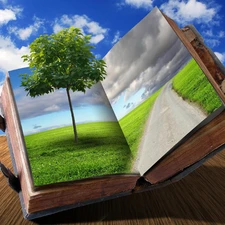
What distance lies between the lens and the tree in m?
0.65

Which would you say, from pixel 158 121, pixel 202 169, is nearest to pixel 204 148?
pixel 158 121

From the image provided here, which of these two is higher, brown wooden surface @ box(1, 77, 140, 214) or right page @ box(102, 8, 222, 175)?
right page @ box(102, 8, 222, 175)

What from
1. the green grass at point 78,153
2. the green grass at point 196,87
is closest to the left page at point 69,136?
the green grass at point 78,153

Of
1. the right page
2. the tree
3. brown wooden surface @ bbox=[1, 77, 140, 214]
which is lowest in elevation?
brown wooden surface @ bbox=[1, 77, 140, 214]

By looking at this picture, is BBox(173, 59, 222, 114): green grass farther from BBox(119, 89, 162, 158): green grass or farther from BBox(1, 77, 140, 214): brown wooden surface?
BBox(1, 77, 140, 214): brown wooden surface

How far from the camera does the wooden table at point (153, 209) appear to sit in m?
0.56

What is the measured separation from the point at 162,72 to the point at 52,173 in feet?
0.92

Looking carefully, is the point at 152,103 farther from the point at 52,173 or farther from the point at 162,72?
the point at 52,173

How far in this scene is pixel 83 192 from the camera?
0.53m

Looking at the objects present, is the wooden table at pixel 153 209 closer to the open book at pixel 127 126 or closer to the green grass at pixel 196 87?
the open book at pixel 127 126

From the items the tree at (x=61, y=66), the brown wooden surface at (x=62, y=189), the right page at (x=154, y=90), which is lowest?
the brown wooden surface at (x=62, y=189)

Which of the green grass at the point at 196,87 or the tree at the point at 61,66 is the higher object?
the green grass at the point at 196,87

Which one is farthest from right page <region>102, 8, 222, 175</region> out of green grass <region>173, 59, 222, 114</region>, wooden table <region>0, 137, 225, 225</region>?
wooden table <region>0, 137, 225, 225</region>

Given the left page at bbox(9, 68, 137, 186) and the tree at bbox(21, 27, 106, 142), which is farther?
the tree at bbox(21, 27, 106, 142)
